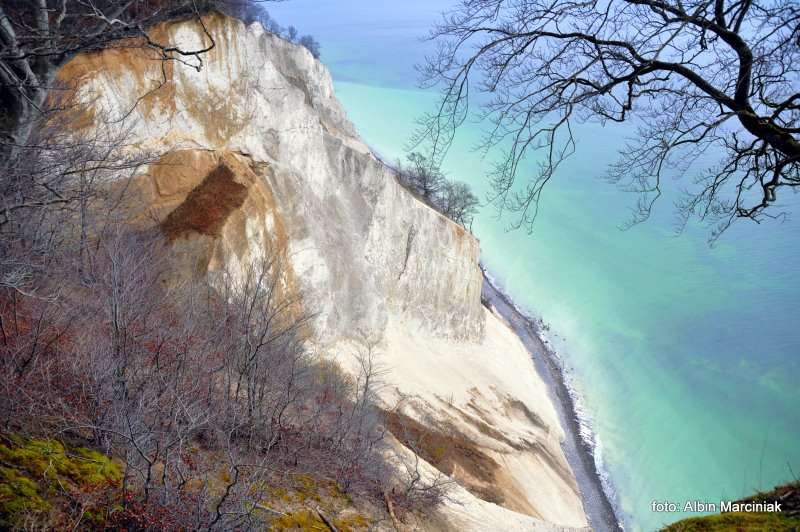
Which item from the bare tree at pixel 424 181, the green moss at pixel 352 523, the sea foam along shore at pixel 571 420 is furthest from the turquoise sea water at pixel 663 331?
the green moss at pixel 352 523

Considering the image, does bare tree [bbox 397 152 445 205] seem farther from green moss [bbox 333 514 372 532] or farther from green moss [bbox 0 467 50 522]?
green moss [bbox 0 467 50 522]

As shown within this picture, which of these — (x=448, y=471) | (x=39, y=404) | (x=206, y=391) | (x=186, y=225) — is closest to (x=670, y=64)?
(x=39, y=404)

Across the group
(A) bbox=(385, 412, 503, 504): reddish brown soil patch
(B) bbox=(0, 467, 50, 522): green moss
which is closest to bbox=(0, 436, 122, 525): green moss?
(B) bbox=(0, 467, 50, 522): green moss

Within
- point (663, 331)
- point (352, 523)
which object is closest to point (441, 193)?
point (663, 331)

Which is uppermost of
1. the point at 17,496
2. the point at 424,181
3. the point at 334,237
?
the point at 424,181

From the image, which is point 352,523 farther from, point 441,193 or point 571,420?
point 441,193
